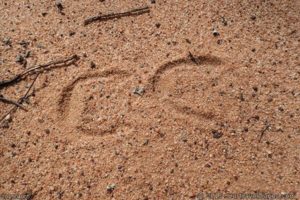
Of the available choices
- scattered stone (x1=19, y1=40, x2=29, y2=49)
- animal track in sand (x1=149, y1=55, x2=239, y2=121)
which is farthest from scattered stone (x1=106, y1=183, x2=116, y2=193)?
scattered stone (x1=19, y1=40, x2=29, y2=49)

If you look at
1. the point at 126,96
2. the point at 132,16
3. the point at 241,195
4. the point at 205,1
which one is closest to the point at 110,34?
the point at 132,16

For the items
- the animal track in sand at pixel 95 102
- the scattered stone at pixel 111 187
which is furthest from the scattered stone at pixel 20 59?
the scattered stone at pixel 111 187

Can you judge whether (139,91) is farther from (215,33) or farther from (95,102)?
(215,33)

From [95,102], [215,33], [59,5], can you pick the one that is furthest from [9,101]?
[215,33]

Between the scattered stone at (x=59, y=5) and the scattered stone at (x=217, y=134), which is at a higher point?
the scattered stone at (x=59, y=5)

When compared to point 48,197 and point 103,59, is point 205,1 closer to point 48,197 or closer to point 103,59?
point 103,59

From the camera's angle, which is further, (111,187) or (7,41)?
(7,41)

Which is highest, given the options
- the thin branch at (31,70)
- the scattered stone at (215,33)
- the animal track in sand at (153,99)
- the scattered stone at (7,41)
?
the scattered stone at (7,41)

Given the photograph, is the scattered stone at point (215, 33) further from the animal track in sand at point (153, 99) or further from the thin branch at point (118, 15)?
the thin branch at point (118, 15)
